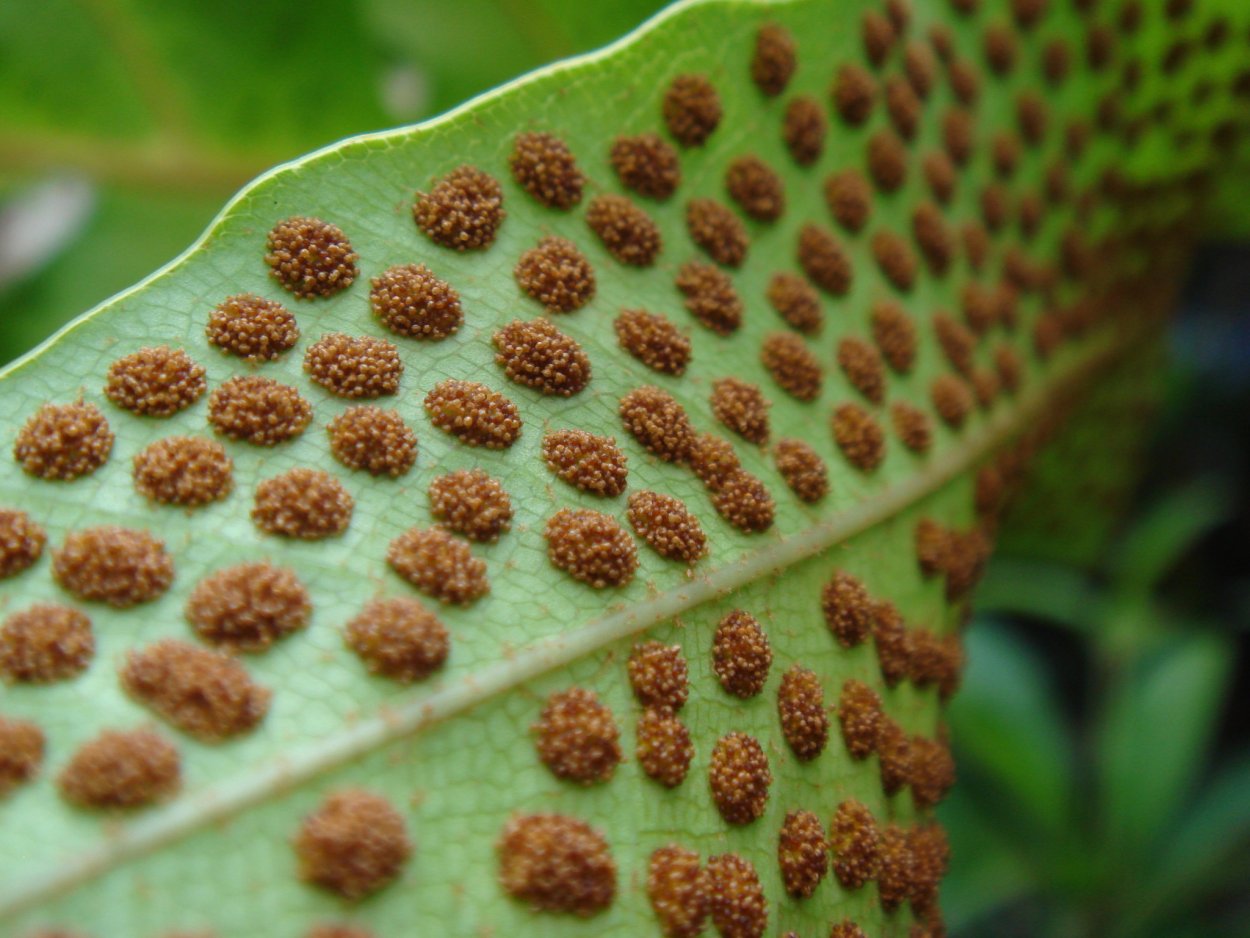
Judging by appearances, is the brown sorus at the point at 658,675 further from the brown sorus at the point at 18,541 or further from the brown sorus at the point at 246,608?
the brown sorus at the point at 18,541

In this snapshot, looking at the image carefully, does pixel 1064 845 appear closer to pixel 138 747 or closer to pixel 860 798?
pixel 860 798

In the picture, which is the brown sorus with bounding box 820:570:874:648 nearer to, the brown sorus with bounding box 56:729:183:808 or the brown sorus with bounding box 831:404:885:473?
the brown sorus with bounding box 831:404:885:473

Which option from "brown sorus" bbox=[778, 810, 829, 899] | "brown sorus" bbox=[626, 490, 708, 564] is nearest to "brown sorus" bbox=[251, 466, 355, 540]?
"brown sorus" bbox=[626, 490, 708, 564]

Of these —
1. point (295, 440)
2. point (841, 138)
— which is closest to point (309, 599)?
point (295, 440)

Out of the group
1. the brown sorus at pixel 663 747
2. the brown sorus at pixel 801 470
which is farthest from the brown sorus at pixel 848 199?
the brown sorus at pixel 663 747

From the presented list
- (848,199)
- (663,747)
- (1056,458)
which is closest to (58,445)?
(663,747)

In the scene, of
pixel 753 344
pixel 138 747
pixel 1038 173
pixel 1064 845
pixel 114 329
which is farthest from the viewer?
pixel 1064 845
